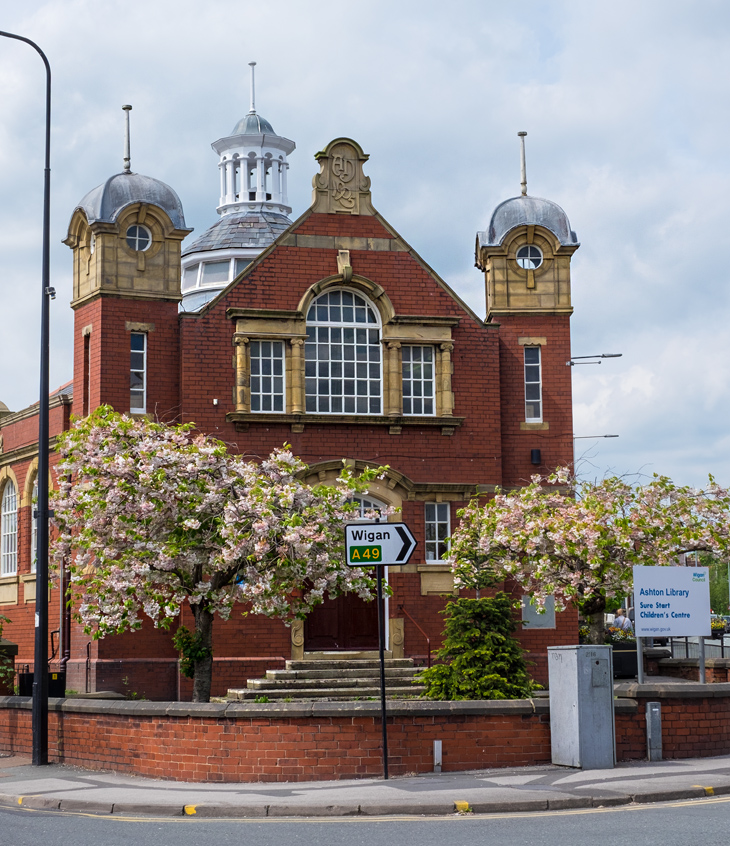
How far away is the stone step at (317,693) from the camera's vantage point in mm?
22703

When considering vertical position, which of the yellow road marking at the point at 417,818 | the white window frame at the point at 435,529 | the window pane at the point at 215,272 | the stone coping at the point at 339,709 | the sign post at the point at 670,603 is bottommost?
the yellow road marking at the point at 417,818

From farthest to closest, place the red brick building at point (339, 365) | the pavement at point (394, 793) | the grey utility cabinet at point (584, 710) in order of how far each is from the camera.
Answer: the red brick building at point (339, 365) → the grey utility cabinet at point (584, 710) → the pavement at point (394, 793)

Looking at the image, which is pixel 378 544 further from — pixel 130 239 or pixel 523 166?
pixel 523 166

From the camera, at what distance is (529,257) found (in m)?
27.7

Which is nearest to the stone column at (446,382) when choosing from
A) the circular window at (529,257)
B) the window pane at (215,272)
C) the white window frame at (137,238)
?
the circular window at (529,257)

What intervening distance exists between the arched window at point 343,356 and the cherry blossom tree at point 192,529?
17.9 feet

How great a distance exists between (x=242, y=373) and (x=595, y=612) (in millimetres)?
8619

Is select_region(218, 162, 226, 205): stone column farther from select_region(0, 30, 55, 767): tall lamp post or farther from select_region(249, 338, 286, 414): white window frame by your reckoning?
select_region(0, 30, 55, 767): tall lamp post

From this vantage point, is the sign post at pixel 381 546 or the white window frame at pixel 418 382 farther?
the white window frame at pixel 418 382

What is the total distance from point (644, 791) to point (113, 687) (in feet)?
44.5

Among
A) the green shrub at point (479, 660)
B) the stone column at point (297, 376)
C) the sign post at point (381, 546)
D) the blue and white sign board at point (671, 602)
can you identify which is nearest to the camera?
the sign post at point (381, 546)

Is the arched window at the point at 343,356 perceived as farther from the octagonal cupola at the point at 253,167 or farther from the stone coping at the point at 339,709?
the octagonal cupola at the point at 253,167

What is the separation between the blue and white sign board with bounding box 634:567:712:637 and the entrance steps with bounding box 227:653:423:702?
6.81 metres

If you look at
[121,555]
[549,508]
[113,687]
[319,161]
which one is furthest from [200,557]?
[319,161]
